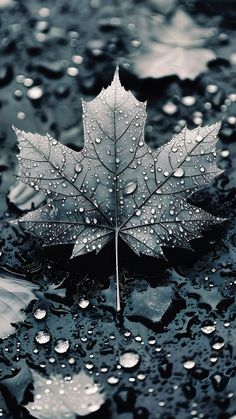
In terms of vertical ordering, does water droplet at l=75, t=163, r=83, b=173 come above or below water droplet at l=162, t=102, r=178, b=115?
below

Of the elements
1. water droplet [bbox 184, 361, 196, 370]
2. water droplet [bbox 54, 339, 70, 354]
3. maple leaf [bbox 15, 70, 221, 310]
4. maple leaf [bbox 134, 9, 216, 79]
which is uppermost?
maple leaf [bbox 134, 9, 216, 79]

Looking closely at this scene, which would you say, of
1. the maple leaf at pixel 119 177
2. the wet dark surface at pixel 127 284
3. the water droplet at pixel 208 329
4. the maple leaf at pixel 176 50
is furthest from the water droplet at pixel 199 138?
the maple leaf at pixel 176 50

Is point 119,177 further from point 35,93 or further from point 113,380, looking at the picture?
point 35,93

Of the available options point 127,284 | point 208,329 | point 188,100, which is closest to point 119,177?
point 127,284

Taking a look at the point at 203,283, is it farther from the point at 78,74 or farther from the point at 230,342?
the point at 78,74

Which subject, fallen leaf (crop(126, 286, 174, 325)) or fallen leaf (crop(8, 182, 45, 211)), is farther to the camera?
fallen leaf (crop(8, 182, 45, 211))

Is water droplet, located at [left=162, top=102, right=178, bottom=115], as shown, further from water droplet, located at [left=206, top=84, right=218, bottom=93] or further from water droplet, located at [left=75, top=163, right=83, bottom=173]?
water droplet, located at [left=75, top=163, right=83, bottom=173]

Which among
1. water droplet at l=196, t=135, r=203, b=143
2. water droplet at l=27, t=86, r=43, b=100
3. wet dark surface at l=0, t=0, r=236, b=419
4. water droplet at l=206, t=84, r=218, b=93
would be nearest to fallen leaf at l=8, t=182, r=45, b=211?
wet dark surface at l=0, t=0, r=236, b=419
